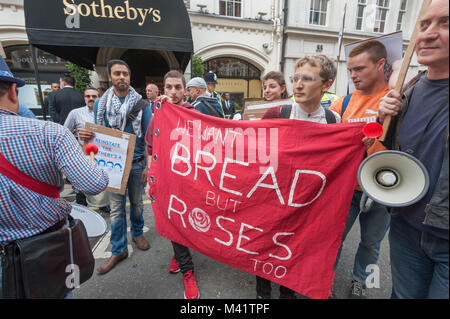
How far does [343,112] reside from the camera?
1840 millimetres

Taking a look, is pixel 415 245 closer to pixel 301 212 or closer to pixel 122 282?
pixel 301 212

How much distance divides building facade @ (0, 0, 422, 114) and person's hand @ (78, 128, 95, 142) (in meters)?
7.45

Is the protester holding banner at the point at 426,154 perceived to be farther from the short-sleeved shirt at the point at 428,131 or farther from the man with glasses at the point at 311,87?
the man with glasses at the point at 311,87

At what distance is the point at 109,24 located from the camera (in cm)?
458

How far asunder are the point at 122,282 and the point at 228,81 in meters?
9.77

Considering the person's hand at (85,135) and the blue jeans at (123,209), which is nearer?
the person's hand at (85,135)

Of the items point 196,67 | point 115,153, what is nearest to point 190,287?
point 115,153

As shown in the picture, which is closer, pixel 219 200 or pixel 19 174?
pixel 19 174

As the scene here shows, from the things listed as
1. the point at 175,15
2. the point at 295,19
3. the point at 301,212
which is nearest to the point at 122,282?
the point at 301,212

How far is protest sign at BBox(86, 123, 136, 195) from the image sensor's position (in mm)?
2236

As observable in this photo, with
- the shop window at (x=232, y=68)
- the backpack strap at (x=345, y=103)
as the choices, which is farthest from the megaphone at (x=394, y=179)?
the shop window at (x=232, y=68)

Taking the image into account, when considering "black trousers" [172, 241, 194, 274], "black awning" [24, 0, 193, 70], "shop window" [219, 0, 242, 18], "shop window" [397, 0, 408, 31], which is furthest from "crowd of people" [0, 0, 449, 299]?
"shop window" [397, 0, 408, 31]

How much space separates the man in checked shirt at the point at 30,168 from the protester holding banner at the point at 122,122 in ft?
3.82

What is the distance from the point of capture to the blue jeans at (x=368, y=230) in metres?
1.72
